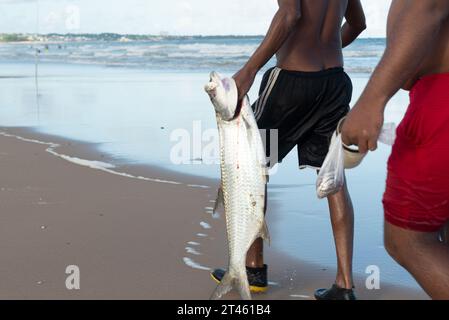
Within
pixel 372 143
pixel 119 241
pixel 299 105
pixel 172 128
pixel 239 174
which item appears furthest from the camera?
pixel 172 128

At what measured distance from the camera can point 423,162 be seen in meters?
2.75

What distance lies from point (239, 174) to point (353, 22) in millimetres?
1563

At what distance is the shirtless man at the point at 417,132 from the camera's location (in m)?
2.63

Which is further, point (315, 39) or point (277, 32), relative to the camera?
point (315, 39)

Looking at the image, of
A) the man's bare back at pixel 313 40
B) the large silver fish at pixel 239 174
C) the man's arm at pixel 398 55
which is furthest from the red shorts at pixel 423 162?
the man's bare back at pixel 313 40

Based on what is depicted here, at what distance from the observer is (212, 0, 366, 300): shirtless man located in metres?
4.19

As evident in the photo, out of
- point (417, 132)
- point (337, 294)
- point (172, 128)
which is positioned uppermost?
point (172, 128)

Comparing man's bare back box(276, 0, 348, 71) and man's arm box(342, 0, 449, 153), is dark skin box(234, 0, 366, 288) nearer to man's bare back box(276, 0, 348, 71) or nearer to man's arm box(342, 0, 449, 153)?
man's bare back box(276, 0, 348, 71)

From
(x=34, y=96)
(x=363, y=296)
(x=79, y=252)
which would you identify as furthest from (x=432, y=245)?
(x=34, y=96)

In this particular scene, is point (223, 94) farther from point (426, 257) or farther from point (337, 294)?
point (337, 294)

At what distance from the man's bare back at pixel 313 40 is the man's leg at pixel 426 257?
5.03 feet

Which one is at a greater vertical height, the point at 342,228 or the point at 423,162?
the point at 423,162

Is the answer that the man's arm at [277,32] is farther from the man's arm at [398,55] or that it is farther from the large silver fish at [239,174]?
the man's arm at [398,55]

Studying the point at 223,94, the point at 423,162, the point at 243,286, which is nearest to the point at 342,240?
the point at 243,286
